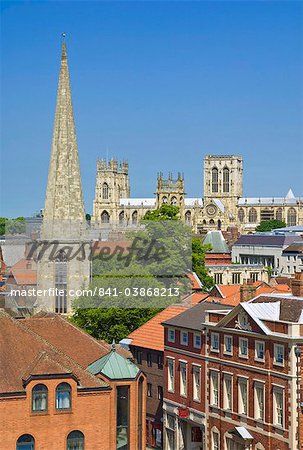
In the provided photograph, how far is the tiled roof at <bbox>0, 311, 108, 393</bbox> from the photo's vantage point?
43.6 metres

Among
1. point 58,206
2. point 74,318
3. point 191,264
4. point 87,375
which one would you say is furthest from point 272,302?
point 191,264

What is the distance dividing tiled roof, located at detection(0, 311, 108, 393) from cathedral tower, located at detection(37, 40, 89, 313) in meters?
30.9

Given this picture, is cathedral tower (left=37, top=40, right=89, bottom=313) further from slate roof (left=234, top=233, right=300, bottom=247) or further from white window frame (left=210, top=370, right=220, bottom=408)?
slate roof (left=234, top=233, right=300, bottom=247)

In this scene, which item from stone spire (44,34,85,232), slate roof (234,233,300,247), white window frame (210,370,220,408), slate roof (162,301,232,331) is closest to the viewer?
white window frame (210,370,220,408)

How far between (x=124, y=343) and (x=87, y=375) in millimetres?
16924

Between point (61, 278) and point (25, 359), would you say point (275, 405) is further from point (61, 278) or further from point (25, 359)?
point (61, 278)

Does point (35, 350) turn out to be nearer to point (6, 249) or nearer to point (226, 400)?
point (226, 400)

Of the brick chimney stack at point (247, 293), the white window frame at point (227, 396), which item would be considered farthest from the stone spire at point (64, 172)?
the white window frame at point (227, 396)

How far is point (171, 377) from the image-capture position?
5647 cm

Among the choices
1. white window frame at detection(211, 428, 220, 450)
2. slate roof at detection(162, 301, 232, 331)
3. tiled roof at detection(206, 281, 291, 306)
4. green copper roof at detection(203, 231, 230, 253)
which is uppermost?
green copper roof at detection(203, 231, 230, 253)

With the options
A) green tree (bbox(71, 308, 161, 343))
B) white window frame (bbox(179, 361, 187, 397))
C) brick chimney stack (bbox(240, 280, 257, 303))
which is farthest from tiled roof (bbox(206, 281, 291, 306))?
white window frame (bbox(179, 361, 187, 397))

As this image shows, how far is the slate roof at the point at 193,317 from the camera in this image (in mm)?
54500

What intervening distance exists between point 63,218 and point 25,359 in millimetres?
33562

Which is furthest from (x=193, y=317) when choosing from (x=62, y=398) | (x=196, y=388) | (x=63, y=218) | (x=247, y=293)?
(x=63, y=218)
